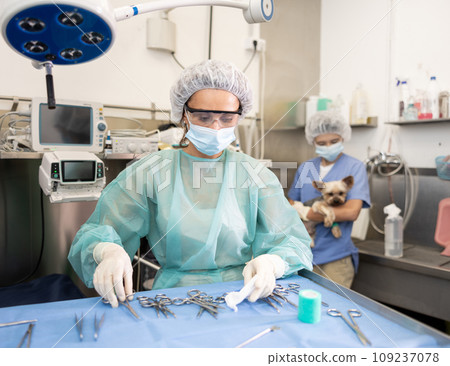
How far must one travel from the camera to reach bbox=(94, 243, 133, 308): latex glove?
83 cm

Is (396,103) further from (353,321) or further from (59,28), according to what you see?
(59,28)

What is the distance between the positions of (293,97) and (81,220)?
5.87 feet

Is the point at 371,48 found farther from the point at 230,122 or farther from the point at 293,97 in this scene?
the point at 230,122

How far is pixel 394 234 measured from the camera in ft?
6.61

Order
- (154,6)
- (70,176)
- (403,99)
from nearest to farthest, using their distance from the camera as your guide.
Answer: (154,6) < (70,176) < (403,99)

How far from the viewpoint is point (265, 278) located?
0.86 meters

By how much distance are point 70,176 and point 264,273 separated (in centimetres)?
Answer: 104

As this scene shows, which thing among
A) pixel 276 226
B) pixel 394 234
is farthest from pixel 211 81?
pixel 394 234

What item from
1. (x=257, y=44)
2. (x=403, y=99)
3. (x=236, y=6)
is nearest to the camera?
(x=236, y=6)

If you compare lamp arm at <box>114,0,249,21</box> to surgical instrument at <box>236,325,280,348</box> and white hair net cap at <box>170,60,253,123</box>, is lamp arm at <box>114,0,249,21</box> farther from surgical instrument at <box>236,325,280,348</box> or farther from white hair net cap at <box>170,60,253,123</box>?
surgical instrument at <box>236,325,280,348</box>

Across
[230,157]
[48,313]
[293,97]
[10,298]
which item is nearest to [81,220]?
[10,298]

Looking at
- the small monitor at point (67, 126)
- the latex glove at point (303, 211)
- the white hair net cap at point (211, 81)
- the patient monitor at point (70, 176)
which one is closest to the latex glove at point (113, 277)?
the white hair net cap at point (211, 81)

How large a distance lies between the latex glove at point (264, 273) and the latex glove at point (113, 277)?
0.98ft
